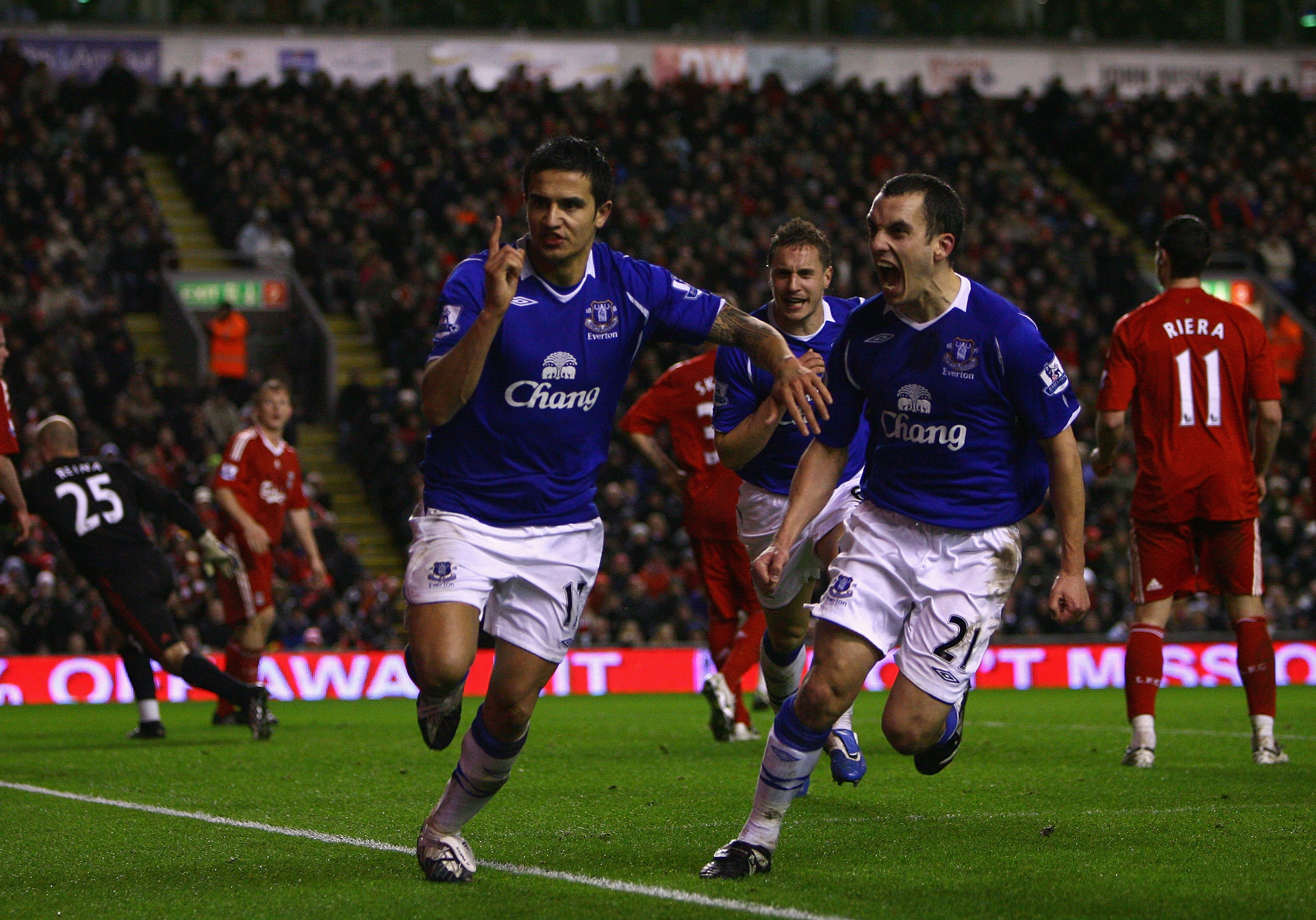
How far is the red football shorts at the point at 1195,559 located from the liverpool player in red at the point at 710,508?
2.23m

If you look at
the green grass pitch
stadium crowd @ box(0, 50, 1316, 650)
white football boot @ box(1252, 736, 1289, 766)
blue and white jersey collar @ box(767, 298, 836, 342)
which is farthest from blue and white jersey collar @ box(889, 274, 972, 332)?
stadium crowd @ box(0, 50, 1316, 650)

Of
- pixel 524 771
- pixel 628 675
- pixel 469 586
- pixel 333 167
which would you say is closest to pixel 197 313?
pixel 333 167

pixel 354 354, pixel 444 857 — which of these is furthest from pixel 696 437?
pixel 354 354

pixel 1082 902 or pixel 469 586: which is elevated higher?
pixel 469 586

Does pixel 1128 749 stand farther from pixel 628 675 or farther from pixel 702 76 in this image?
pixel 702 76

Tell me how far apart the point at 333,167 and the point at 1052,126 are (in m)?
14.6

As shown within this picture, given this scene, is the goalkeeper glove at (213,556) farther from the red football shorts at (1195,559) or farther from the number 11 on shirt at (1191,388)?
the number 11 on shirt at (1191,388)

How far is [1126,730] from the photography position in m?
10.5

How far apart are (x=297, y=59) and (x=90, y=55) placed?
3.30 m

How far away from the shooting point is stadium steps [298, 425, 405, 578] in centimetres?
2041

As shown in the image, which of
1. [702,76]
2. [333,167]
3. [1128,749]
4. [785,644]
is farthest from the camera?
[702,76]

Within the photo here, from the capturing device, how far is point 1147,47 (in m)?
31.8

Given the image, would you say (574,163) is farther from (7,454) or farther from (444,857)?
(7,454)

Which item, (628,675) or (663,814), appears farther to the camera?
(628,675)
